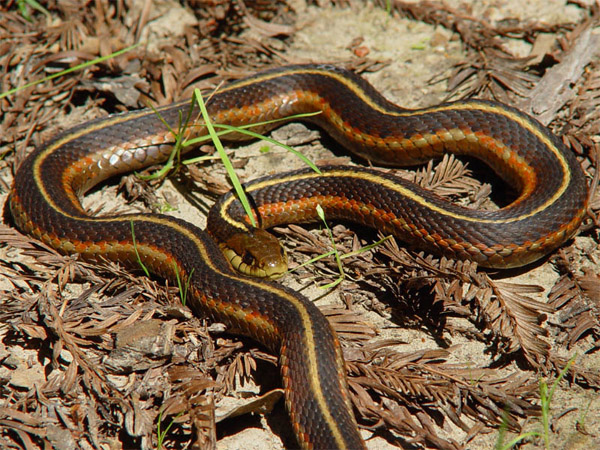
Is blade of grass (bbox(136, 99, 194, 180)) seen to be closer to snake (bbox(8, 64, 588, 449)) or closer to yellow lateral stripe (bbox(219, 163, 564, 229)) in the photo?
snake (bbox(8, 64, 588, 449))

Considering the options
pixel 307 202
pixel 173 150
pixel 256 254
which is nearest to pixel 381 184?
pixel 307 202

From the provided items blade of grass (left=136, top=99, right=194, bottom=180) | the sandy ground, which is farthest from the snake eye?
blade of grass (left=136, top=99, right=194, bottom=180)

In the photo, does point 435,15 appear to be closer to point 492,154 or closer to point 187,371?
point 492,154

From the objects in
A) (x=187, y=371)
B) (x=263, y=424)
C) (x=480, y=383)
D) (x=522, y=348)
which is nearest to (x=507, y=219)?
(x=522, y=348)

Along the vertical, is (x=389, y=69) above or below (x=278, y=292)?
above

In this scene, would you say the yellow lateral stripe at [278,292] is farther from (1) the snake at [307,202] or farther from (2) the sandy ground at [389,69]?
(2) the sandy ground at [389,69]

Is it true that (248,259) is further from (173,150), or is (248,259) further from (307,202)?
(173,150)

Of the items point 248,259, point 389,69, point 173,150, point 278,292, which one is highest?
point 389,69
